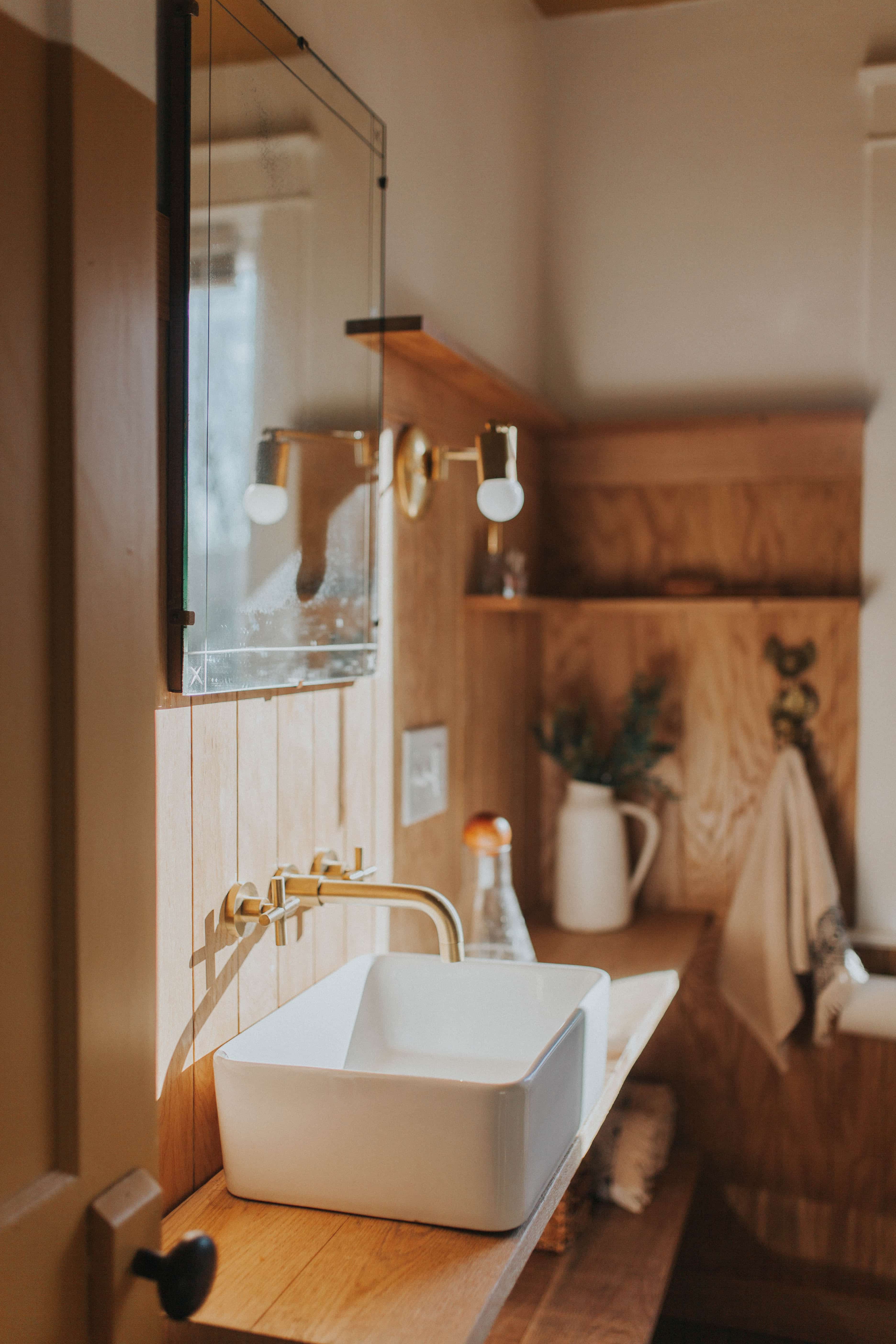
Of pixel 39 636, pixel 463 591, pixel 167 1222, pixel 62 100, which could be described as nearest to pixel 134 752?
pixel 39 636

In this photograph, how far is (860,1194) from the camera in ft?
7.09

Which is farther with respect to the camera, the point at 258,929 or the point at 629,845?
the point at 629,845

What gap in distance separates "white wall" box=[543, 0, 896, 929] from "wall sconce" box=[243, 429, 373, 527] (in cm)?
120

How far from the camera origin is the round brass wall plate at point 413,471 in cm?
161

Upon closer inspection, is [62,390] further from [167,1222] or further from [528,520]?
[528,520]

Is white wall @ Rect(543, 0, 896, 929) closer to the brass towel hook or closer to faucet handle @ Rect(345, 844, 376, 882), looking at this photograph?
the brass towel hook

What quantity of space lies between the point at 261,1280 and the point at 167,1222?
15cm

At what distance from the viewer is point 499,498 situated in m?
1.45

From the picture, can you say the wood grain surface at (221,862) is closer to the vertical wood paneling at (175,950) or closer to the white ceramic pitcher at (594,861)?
the vertical wood paneling at (175,950)

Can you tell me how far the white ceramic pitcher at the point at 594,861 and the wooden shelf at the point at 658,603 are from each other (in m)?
0.35

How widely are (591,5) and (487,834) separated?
172cm

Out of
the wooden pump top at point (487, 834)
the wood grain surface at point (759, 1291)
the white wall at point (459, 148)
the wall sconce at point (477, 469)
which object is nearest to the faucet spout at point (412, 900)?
the wooden pump top at point (487, 834)

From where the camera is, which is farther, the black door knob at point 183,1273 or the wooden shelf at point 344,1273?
the wooden shelf at point 344,1273

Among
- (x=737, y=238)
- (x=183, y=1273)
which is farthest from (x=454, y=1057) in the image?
(x=737, y=238)
